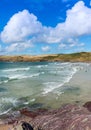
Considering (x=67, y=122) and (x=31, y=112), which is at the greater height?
(x=67, y=122)

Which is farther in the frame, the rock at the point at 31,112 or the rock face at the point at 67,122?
the rock at the point at 31,112

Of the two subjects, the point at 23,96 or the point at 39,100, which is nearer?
the point at 39,100

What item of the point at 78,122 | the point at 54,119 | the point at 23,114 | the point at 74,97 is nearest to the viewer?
the point at 78,122

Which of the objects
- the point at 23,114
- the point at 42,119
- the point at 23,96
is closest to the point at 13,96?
the point at 23,96

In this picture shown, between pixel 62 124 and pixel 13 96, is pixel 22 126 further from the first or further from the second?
pixel 13 96

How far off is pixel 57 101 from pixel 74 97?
3977 millimetres

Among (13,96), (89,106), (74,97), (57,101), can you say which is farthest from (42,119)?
(13,96)

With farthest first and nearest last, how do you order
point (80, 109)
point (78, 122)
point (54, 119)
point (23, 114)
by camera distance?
point (23, 114) < point (80, 109) < point (54, 119) < point (78, 122)

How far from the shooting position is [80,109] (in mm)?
22031

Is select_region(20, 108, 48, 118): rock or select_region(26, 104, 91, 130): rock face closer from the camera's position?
select_region(26, 104, 91, 130): rock face

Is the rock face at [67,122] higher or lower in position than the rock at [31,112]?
higher

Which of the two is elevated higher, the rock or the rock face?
the rock face

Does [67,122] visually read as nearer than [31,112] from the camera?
Yes

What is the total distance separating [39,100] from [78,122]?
20.6 m
